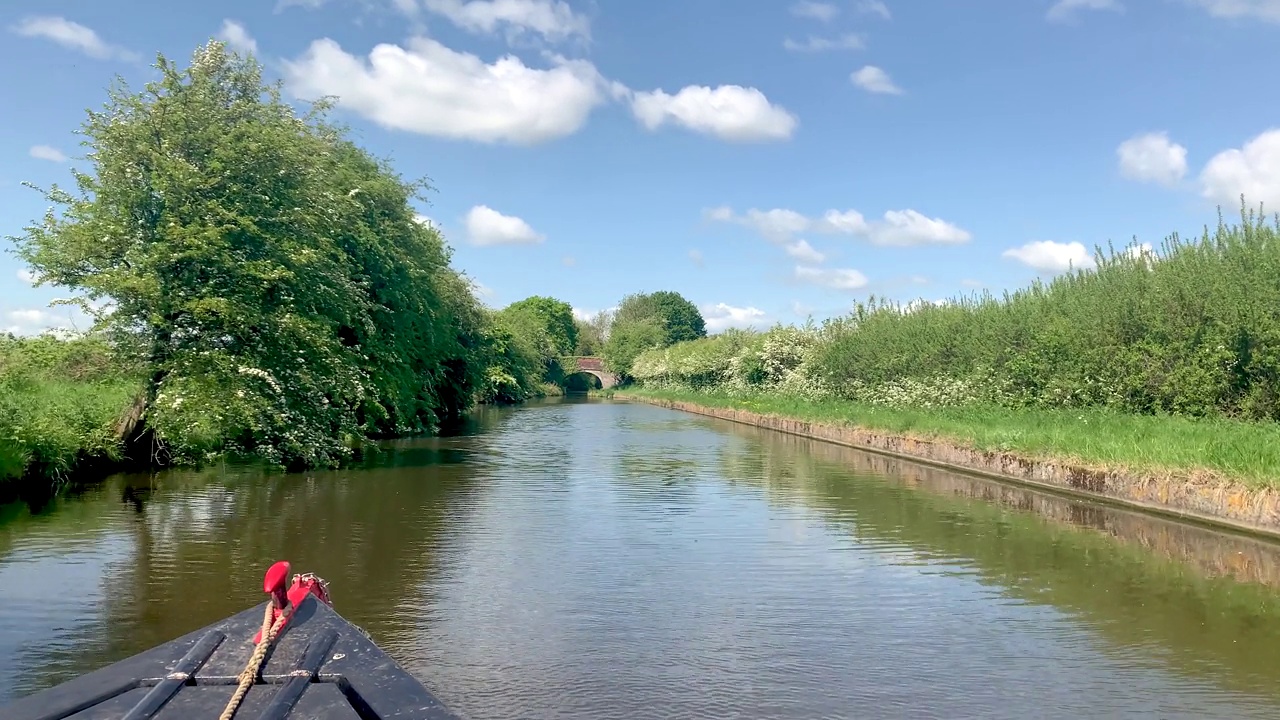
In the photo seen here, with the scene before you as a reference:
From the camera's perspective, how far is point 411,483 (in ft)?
65.7

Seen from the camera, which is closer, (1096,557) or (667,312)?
(1096,557)

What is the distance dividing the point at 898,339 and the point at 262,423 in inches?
954

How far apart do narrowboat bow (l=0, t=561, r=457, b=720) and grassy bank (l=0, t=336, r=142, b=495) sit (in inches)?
576

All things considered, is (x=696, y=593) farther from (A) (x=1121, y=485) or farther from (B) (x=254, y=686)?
(A) (x=1121, y=485)

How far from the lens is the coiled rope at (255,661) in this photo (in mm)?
3537

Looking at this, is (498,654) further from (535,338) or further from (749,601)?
(535,338)

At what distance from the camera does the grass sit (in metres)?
14.1

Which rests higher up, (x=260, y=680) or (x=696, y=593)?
(x=260, y=680)

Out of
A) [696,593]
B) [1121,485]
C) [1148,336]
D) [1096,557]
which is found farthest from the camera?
[1148,336]

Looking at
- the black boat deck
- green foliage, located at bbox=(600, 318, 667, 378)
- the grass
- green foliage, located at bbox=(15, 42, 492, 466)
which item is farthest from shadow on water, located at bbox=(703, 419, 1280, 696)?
green foliage, located at bbox=(600, 318, 667, 378)

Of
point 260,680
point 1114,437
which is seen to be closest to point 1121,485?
point 1114,437

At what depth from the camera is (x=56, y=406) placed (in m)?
18.4

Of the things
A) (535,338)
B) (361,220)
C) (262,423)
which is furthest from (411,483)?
(535,338)

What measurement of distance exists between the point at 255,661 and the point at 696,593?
692cm
